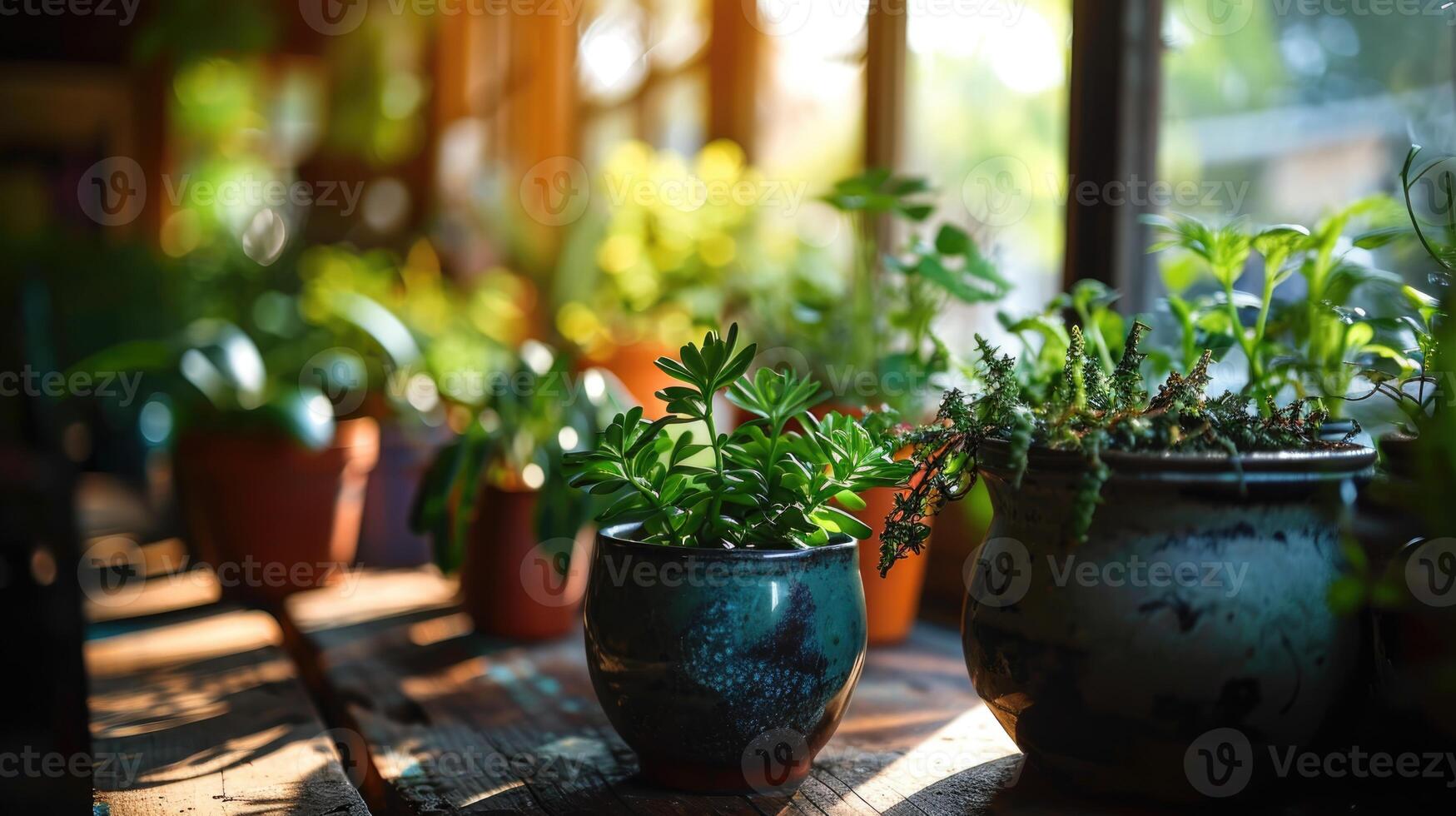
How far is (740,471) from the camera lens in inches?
31.0

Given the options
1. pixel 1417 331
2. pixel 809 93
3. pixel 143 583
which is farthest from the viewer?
pixel 809 93

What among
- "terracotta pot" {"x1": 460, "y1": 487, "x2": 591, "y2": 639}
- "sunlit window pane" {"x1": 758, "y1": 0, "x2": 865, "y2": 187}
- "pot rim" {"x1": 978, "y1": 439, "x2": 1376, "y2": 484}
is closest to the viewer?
"pot rim" {"x1": 978, "y1": 439, "x2": 1376, "y2": 484}

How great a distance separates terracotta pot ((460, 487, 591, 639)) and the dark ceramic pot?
0.72 metres

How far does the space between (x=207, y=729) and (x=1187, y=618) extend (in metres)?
0.82

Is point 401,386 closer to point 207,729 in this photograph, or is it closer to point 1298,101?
point 207,729

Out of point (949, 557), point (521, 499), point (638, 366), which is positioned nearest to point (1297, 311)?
point (949, 557)

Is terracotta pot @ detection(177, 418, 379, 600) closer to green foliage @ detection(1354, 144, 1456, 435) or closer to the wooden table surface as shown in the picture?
the wooden table surface

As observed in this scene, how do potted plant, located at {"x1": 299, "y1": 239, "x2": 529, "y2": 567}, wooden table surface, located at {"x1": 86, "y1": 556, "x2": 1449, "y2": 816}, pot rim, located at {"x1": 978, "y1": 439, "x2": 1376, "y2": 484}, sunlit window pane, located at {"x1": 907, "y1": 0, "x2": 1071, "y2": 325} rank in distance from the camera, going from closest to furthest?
pot rim, located at {"x1": 978, "y1": 439, "x2": 1376, "y2": 484} → wooden table surface, located at {"x1": 86, "y1": 556, "x2": 1449, "y2": 816} → sunlit window pane, located at {"x1": 907, "y1": 0, "x2": 1071, "y2": 325} → potted plant, located at {"x1": 299, "y1": 239, "x2": 529, "y2": 567}

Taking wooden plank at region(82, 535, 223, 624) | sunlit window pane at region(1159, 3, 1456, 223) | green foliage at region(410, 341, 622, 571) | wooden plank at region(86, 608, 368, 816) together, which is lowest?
wooden plank at region(82, 535, 223, 624)

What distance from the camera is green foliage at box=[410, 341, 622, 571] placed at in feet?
3.85

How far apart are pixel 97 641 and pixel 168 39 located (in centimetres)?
247

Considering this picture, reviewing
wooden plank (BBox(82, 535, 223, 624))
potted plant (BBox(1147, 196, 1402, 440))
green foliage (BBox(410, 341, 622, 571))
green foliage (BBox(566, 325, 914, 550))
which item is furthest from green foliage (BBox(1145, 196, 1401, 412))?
wooden plank (BBox(82, 535, 223, 624))

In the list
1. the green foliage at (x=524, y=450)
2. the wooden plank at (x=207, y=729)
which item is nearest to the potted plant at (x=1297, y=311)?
the green foliage at (x=524, y=450)

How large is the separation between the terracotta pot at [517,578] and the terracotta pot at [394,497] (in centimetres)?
46
